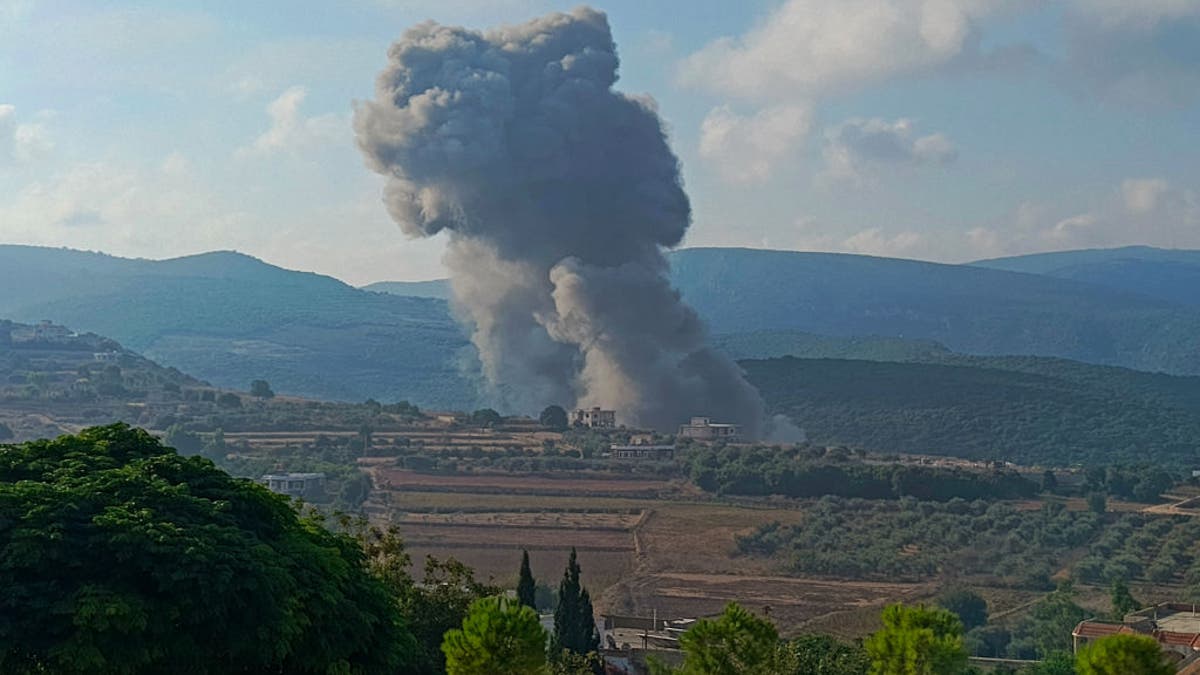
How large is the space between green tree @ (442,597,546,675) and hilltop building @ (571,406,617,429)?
71.8 meters

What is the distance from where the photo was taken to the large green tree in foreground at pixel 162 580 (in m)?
19.2

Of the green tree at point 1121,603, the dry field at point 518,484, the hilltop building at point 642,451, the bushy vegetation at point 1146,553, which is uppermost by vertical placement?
the hilltop building at point 642,451

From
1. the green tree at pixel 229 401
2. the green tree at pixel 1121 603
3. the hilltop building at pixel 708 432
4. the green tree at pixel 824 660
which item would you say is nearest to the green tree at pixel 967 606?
the green tree at pixel 1121 603

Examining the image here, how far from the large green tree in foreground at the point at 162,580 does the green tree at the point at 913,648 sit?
691 centimetres

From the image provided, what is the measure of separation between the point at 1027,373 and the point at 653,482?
6567cm

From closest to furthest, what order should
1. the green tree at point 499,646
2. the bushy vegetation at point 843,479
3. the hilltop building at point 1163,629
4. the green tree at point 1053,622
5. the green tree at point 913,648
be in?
the green tree at point 499,646 → the green tree at point 913,648 → the hilltop building at point 1163,629 → the green tree at point 1053,622 → the bushy vegetation at point 843,479

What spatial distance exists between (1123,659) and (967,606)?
35702mm

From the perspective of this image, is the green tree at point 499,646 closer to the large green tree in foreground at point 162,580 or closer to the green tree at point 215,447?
the large green tree in foreground at point 162,580

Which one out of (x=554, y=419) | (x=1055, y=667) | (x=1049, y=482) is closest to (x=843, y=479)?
(x=1049, y=482)

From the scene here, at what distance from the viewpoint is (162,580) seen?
777 inches

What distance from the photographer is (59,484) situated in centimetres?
2120

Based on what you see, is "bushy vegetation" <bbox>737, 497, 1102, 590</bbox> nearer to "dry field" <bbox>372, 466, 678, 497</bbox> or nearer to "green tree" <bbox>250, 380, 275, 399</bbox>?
"dry field" <bbox>372, 466, 678, 497</bbox>

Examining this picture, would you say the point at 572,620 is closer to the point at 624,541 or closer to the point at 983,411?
the point at 624,541

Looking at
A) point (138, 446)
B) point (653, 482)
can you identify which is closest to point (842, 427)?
point (653, 482)
